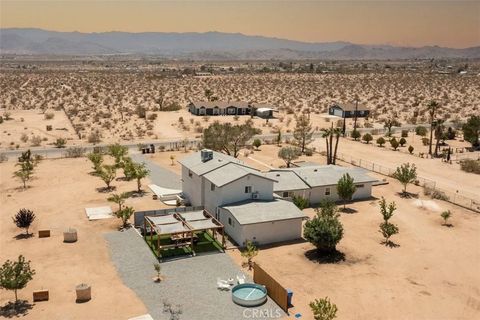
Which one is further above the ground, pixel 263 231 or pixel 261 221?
pixel 261 221

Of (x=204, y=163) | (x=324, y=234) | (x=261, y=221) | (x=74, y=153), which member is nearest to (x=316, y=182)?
(x=204, y=163)

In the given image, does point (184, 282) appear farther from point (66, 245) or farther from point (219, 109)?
point (219, 109)

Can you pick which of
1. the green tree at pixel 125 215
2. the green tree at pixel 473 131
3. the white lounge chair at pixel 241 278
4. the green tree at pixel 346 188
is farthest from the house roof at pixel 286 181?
the green tree at pixel 473 131

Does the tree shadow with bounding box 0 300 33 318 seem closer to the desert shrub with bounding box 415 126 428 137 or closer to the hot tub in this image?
the hot tub

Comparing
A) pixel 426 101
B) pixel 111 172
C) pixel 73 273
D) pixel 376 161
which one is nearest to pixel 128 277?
pixel 73 273

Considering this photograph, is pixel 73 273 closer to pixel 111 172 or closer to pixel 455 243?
pixel 111 172

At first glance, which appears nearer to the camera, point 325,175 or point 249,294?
point 249,294

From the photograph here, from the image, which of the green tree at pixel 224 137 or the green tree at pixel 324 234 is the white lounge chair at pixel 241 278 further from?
the green tree at pixel 224 137
